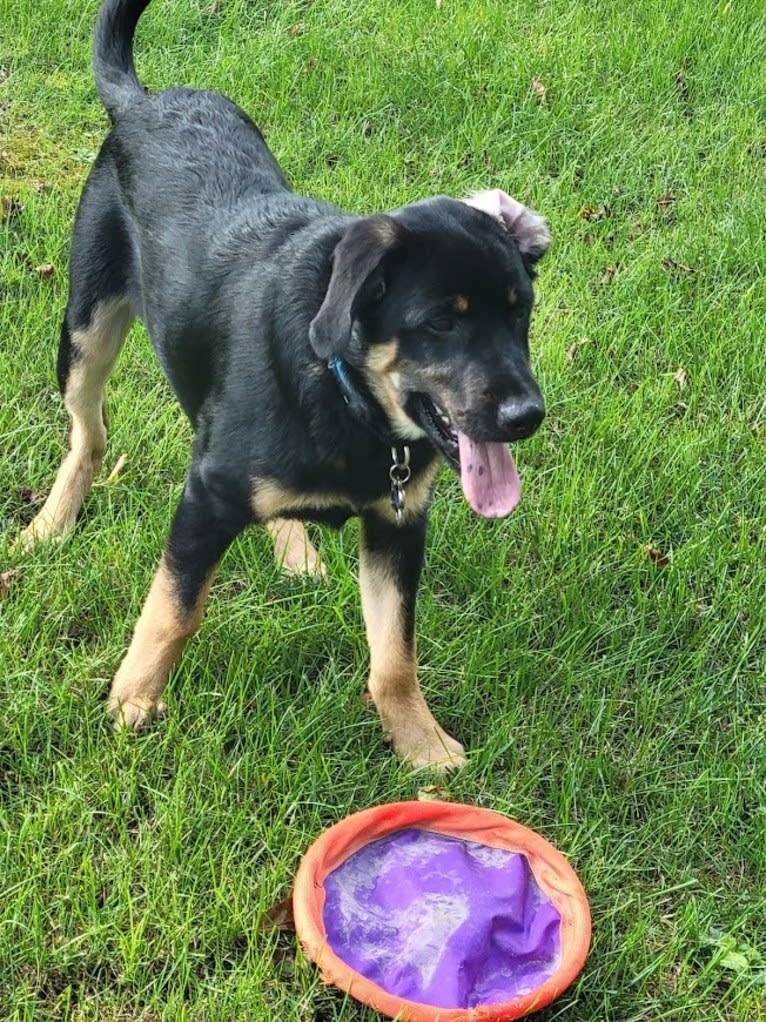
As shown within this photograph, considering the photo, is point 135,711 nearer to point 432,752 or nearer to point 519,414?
point 432,752

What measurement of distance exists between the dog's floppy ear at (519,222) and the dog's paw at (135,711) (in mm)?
1521

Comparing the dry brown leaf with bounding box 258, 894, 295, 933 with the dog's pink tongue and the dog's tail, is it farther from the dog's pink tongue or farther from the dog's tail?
the dog's tail

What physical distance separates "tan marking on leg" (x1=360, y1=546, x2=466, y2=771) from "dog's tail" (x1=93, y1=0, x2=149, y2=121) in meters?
1.89

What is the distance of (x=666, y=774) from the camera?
130 inches

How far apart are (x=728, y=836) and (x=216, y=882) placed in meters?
1.34

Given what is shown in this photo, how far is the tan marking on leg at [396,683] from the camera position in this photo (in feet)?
A: 10.5

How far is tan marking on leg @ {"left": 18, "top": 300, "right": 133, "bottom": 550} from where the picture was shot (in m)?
3.80

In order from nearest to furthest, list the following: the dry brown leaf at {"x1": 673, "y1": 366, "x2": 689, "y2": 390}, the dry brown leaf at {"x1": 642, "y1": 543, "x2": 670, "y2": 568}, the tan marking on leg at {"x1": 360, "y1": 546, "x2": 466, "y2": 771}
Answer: the tan marking on leg at {"x1": 360, "y1": 546, "x2": 466, "y2": 771}
the dry brown leaf at {"x1": 642, "y1": 543, "x2": 670, "y2": 568}
the dry brown leaf at {"x1": 673, "y1": 366, "x2": 689, "y2": 390}

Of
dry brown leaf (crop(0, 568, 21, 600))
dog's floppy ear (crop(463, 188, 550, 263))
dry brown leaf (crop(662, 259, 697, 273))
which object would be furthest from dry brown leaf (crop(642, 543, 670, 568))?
dry brown leaf (crop(0, 568, 21, 600))

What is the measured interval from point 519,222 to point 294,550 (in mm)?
1326

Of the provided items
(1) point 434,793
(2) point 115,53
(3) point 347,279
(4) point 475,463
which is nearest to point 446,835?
(1) point 434,793

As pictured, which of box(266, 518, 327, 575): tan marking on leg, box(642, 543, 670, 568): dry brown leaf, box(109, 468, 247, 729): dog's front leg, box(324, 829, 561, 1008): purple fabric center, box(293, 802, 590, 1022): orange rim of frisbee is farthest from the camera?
box(642, 543, 670, 568): dry brown leaf

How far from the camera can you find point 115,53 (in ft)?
13.5

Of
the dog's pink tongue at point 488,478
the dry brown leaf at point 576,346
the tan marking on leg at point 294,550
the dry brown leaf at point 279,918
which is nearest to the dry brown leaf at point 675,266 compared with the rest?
the dry brown leaf at point 576,346
